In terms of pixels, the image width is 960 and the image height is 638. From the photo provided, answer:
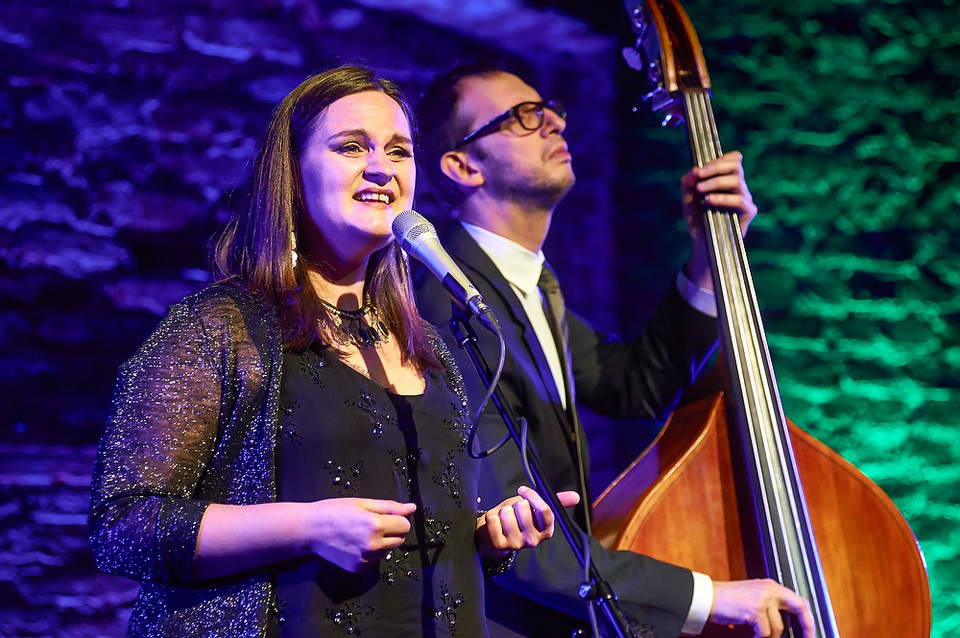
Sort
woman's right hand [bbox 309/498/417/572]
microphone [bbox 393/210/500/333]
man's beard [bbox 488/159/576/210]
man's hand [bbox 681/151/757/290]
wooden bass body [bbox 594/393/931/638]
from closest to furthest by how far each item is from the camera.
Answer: woman's right hand [bbox 309/498/417/572] → microphone [bbox 393/210/500/333] → wooden bass body [bbox 594/393/931/638] → man's hand [bbox 681/151/757/290] → man's beard [bbox 488/159/576/210]

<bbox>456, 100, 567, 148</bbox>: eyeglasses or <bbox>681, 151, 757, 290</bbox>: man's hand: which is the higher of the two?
<bbox>456, 100, 567, 148</bbox>: eyeglasses

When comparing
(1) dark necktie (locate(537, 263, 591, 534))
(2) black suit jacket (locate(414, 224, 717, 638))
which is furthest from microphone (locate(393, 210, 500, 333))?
(1) dark necktie (locate(537, 263, 591, 534))

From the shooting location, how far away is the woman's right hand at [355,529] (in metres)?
1.07

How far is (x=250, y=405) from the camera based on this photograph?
1.25 metres

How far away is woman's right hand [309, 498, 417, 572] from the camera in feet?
3.51

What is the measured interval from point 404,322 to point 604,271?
58.8 inches

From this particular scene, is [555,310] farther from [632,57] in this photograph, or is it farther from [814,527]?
[814,527]

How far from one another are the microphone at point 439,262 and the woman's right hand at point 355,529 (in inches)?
10.9

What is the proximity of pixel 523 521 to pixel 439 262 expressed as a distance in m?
0.40

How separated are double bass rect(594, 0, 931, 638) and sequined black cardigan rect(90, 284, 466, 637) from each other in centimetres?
83

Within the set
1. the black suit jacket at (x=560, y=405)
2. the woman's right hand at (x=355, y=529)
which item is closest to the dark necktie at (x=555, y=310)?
the black suit jacket at (x=560, y=405)

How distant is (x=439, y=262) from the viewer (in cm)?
124

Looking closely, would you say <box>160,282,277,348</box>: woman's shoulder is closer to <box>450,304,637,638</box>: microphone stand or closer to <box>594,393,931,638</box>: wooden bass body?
<box>450,304,637,638</box>: microphone stand

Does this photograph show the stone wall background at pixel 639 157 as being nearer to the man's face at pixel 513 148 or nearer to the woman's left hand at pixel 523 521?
the man's face at pixel 513 148
